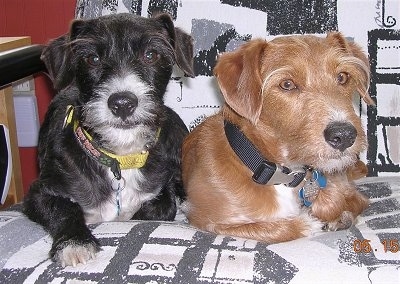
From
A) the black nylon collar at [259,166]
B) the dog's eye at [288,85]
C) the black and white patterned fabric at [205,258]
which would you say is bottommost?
the black and white patterned fabric at [205,258]

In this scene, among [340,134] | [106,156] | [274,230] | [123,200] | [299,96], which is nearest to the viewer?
[340,134]

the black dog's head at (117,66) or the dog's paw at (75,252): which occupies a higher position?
the black dog's head at (117,66)

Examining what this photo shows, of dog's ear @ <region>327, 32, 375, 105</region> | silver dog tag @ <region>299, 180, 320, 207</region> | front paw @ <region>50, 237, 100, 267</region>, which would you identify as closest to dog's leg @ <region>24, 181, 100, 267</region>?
front paw @ <region>50, 237, 100, 267</region>

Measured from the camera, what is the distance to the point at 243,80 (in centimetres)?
237

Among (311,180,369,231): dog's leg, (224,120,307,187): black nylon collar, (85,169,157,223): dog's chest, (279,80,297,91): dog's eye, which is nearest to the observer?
(279,80,297,91): dog's eye

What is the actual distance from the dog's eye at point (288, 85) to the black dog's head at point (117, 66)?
1.82 ft

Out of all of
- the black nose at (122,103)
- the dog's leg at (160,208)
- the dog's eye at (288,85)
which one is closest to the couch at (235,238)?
the dog's leg at (160,208)

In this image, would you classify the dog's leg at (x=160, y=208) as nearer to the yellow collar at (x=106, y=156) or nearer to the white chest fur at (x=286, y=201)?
the yellow collar at (x=106, y=156)

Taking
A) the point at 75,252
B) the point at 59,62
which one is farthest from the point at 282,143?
the point at 59,62

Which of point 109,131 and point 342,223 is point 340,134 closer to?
point 342,223

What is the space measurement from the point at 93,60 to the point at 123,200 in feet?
2.29

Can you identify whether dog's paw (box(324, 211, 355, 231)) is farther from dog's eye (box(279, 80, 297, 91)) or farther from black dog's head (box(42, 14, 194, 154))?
black dog's head (box(42, 14, 194, 154))

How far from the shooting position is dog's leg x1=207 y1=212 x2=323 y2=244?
7.82 ft

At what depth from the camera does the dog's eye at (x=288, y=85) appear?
91.3 inches
